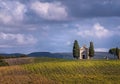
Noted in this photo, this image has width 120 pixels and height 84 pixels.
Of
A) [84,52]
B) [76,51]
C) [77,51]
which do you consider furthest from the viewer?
[84,52]

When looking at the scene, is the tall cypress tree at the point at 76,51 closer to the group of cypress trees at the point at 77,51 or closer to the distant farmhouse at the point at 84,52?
the group of cypress trees at the point at 77,51

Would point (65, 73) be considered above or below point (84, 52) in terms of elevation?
below

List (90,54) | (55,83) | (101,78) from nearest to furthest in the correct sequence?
(55,83) < (101,78) < (90,54)

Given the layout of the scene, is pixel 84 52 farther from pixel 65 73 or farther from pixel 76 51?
pixel 65 73

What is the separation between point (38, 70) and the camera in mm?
87750

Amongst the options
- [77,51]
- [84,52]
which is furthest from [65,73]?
[84,52]

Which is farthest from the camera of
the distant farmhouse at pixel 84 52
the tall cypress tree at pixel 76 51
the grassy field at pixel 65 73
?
the distant farmhouse at pixel 84 52

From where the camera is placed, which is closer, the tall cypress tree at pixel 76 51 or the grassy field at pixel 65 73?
the grassy field at pixel 65 73

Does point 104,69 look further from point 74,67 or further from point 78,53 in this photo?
point 78,53

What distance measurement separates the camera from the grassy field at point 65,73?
72.7 m

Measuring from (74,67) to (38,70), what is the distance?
31.3 feet

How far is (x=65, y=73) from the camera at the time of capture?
83.2m

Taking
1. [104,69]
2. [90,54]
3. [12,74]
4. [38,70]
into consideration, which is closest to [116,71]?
[104,69]

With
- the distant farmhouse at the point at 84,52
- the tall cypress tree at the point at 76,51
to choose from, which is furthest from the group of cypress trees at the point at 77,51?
the distant farmhouse at the point at 84,52
